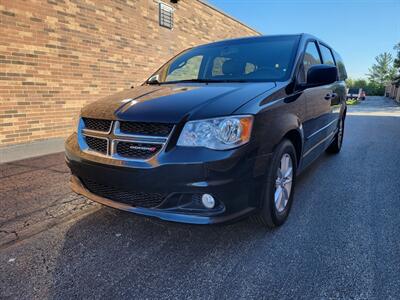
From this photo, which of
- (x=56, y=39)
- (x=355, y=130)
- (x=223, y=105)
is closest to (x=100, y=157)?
(x=223, y=105)

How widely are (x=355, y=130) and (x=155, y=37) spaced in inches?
243

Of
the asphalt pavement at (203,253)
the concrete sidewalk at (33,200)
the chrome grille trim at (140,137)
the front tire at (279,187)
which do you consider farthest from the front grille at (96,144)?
the front tire at (279,187)

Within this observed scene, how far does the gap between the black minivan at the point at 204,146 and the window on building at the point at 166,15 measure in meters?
5.61

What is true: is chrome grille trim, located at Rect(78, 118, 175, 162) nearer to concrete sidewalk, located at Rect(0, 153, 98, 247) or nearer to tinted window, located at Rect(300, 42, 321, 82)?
concrete sidewalk, located at Rect(0, 153, 98, 247)

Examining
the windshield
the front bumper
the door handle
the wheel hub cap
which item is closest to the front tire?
the wheel hub cap

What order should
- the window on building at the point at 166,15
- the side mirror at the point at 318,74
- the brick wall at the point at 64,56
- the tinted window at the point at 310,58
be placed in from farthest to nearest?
the window on building at the point at 166,15
the brick wall at the point at 64,56
the tinted window at the point at 310,58
the side mirror at the point at 318,74

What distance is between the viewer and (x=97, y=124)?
259 cm

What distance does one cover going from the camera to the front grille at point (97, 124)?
2482 millimetres

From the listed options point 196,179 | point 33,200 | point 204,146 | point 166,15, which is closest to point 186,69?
point 204,146

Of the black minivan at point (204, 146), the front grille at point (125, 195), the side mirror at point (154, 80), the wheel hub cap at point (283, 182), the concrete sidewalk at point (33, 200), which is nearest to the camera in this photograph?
the black minivan at point (204, 146)

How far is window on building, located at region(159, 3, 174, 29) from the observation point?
26.2 ft

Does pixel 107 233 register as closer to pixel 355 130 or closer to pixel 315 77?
pixel 315 77

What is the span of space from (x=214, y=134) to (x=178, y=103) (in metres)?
0.44

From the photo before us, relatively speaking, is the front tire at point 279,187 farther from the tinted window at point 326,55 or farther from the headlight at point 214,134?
the tinted window at point 326,55
